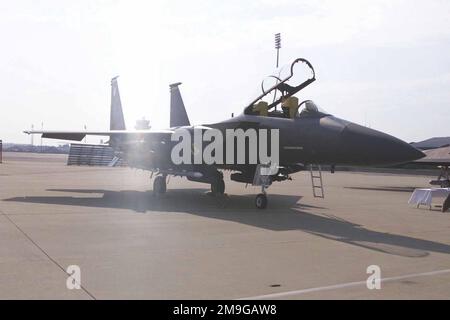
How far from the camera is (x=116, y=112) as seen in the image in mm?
19438

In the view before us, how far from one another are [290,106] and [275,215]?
263cm

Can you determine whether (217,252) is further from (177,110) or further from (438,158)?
(438,158)

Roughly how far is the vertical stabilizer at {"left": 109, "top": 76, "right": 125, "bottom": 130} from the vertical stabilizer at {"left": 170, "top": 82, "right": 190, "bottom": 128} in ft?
7.72

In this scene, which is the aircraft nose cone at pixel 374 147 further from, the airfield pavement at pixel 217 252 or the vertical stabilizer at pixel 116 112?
the vertical stabilizer at pixel 116 112

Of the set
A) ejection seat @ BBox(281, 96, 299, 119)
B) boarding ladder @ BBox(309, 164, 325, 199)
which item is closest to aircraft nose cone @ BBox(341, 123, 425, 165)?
ejection seat @ BBox(281, 96, 299, 119)

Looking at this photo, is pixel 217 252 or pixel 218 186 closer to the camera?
pixel 217 252

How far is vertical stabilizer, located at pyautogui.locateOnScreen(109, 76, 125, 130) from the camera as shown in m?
19.4

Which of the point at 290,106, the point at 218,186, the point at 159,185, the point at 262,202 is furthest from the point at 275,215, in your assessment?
the point at 159,185

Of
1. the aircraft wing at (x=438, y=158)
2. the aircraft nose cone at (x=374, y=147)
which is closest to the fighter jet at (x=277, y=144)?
the aircraft nose cone at (x=374, y=147)

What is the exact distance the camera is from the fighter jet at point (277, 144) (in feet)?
30.2

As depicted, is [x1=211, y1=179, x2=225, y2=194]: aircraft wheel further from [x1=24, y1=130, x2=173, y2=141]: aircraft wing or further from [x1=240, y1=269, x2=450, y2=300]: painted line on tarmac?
[x1=240, y1=269, x2=450, y2=300]: painted line on tarmac
